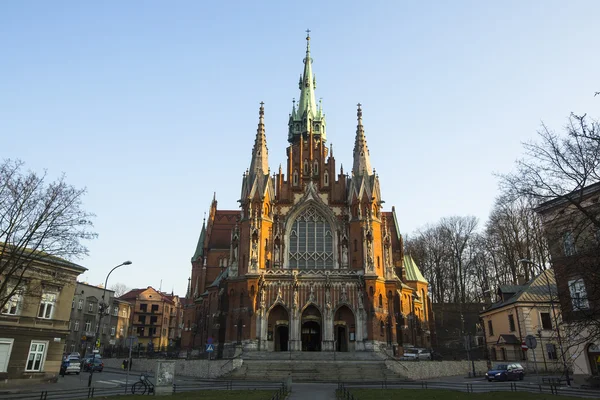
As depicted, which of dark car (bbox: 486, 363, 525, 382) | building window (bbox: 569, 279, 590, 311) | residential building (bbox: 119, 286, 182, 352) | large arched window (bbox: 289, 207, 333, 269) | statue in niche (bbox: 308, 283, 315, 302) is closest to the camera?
building window (bbox: 569, 279, 590, 311)

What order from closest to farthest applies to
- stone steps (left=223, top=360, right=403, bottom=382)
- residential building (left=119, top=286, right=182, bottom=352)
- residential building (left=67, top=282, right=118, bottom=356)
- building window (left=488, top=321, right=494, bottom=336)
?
stone steps (left=223, top=360, right=403, bottom=382)
building window (left=488, top=321, right=494, bottom=336)
residential building (left=67, top=282, right=118, bottom=356)
residential building (left=119, top=286, right=182, bottom=352)

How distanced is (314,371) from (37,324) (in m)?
19.1

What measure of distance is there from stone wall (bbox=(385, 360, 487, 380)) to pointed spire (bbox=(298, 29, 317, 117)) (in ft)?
111

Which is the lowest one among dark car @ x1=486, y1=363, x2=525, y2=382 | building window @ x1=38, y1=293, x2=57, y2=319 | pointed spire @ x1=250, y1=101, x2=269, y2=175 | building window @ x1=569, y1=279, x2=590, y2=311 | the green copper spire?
dark car @ x1=486, y1=363, x2=525, y2=382

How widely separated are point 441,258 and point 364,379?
130 ft

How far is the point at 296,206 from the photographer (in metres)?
47.5

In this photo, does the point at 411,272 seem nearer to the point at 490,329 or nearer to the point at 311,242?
the point at 490,329

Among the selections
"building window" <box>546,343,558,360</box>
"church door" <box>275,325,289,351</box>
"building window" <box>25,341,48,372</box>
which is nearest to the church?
"church door" <box>275,325,289,351</box>

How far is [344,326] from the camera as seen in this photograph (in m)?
43.3

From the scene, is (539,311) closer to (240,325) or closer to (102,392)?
(240,325)

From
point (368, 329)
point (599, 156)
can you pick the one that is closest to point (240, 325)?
point (368, 329)

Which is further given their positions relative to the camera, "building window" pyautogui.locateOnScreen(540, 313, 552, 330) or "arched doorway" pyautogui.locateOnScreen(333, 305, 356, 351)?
"arched doorway" pyautogui.locateOnScreen(333, 305, 356, 351)

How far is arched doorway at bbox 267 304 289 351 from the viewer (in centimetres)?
4272

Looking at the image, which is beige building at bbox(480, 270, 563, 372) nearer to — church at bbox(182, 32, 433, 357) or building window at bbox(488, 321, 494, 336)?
building window at bbox(488, 321, 494, 336)
